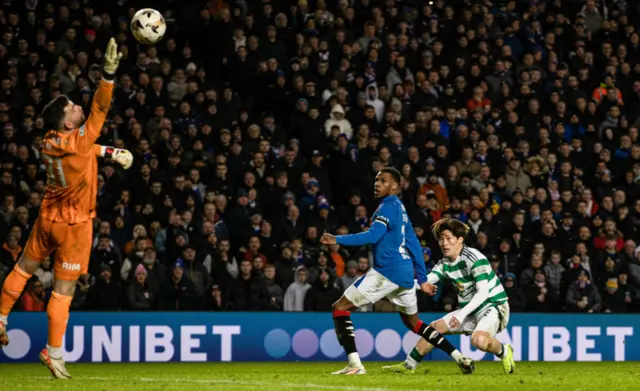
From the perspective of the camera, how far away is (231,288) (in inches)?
689

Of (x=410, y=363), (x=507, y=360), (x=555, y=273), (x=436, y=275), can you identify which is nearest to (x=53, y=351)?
(x=410, y=363)

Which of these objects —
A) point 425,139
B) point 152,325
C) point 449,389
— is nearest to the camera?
point 449,389

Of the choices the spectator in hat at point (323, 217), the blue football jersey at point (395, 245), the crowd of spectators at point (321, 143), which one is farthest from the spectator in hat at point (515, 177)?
the blue football jersey at point (395, 245)

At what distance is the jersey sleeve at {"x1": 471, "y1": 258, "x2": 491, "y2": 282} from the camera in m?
12.1

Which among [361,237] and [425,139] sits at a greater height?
[425,139]

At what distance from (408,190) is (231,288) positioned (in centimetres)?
390

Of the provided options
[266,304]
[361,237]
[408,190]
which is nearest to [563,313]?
[408,190]

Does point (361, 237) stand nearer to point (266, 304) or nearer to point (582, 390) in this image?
point (582, 390)

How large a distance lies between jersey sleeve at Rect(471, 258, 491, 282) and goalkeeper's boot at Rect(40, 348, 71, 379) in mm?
4217

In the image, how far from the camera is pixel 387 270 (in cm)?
1185

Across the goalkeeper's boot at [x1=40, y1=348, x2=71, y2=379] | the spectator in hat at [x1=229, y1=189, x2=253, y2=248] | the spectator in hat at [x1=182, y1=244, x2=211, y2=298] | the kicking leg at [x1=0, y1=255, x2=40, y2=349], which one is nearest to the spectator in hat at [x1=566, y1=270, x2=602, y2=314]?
the spectator in hat at [x1=229, y1=189, x2=253, y2=248]

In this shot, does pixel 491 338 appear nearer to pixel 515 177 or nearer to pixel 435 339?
pixel 435 339

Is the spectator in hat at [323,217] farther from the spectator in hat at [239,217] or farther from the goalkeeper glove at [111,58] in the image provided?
the goalkeeper glove at [111,58]

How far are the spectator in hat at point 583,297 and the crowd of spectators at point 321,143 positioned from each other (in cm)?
4
